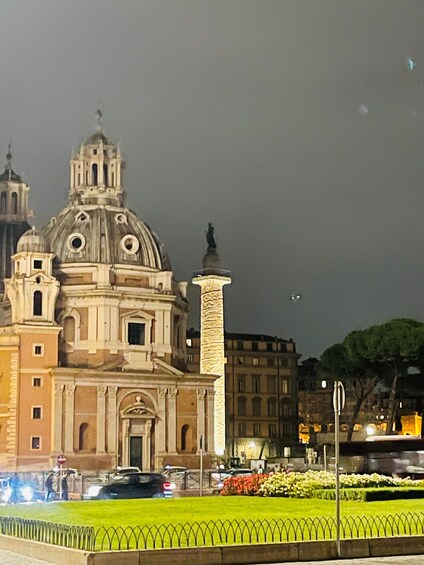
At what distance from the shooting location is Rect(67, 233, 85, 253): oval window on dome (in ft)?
255

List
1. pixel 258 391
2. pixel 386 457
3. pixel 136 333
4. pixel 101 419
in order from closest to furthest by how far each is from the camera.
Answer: pixel 386 457 < pixel 101 419 < pixel 136 333 < pixel 258 391

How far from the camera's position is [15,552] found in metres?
20.2

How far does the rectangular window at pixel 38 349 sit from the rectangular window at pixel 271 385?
43072 mm

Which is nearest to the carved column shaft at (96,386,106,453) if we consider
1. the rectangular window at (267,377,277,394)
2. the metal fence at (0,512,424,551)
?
the rectangular window at (267,377,277,394)

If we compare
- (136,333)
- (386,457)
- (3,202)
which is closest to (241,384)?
(3,202)

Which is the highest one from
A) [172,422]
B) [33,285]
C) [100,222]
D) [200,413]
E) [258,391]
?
[100,222]

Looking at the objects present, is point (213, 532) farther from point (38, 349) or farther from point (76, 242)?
point (76, 242)

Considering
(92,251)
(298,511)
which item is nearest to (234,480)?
(298,511)

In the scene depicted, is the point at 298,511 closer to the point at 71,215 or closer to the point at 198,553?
the point at 198,553

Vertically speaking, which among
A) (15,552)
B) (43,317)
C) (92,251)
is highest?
(92,251)

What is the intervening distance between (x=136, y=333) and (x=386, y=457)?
117 ft

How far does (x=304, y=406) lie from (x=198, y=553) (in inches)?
4355

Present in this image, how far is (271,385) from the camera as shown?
364 feet

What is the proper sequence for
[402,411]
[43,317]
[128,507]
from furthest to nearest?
1. [402,411]
2. [43,317]
3. [128,507]
